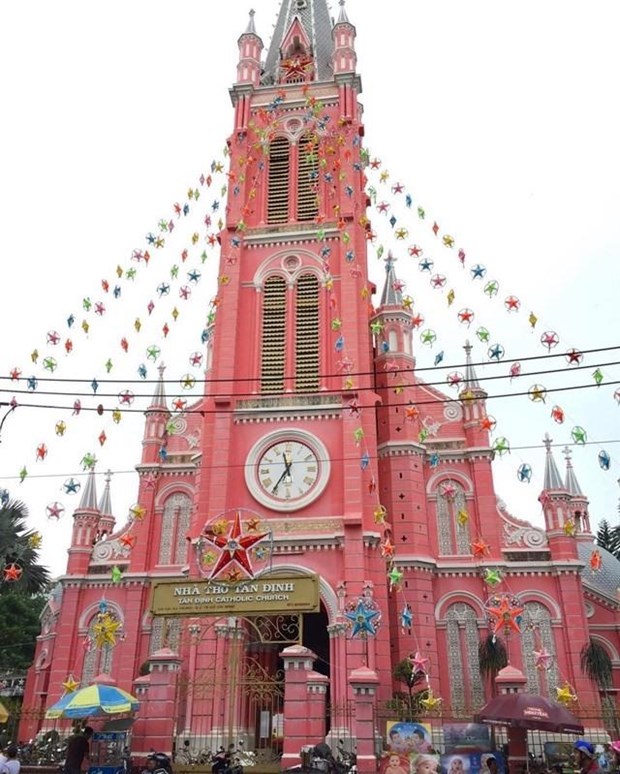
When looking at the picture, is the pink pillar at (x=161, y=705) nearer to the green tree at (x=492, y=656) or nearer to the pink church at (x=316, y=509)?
the pink church at (x=316, y=509)

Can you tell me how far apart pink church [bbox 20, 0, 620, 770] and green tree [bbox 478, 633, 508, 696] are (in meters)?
0.88

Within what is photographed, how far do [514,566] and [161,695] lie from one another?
47.3 ft

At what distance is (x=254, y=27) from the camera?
37344 millimetres

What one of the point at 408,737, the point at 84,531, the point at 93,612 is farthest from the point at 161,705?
the point at 84,531

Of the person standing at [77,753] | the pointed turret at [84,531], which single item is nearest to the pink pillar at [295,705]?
the person standing at [77,753]

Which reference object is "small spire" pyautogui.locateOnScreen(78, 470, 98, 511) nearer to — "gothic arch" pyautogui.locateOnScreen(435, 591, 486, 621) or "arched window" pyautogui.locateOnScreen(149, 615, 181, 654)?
"arched window" pyautogui.locateOnScreen(149, 615, 181, 654)

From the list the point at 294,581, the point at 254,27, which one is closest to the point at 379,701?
the point at 294,581

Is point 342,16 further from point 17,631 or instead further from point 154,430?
point 17,631

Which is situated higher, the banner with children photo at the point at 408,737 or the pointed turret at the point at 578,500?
the pointed turret at the point at 578,500

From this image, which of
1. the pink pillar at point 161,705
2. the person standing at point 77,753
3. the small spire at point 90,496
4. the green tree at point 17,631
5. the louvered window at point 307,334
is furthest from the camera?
the green tree at point 17,631

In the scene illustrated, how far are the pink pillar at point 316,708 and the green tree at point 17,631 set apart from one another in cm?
2461

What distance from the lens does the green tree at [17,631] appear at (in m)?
38.4

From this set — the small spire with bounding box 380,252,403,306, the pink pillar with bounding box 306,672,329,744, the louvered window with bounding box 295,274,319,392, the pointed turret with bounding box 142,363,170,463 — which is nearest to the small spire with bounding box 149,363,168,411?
the pointed turret with bounding box 142,363,170,463

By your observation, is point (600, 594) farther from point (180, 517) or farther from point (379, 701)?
point (180, 517)
